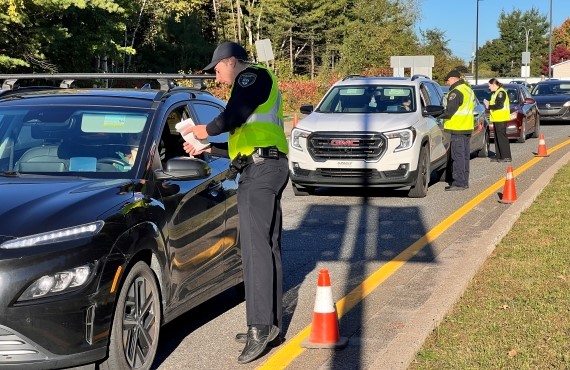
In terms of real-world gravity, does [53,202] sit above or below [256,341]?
above

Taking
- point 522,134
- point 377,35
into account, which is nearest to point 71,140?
point 522,134

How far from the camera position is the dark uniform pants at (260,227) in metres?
5.77

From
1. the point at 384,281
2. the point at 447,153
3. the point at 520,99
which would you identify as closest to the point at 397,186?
Result: the point at 447,153

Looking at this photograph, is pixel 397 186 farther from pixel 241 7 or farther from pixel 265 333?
pixel 241 7

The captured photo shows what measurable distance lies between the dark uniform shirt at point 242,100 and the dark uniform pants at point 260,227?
1.00ft

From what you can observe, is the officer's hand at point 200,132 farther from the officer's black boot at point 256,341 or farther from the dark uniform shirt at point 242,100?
the officer's black boot at point 256,341

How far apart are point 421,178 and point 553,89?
71.3ft

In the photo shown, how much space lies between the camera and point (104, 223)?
4.97 metres

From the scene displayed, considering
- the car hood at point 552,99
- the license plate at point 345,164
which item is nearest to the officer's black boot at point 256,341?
the license plate at point 345,164

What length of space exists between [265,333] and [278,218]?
2.33ft

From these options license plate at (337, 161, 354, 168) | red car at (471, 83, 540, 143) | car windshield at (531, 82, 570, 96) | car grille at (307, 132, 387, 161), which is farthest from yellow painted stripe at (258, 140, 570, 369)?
car windshield at (531, 82, 570, 96)

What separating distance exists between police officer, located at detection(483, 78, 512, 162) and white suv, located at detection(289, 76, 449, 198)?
4936 mm

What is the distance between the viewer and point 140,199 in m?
5.47

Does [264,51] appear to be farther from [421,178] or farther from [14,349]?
[14,349]
